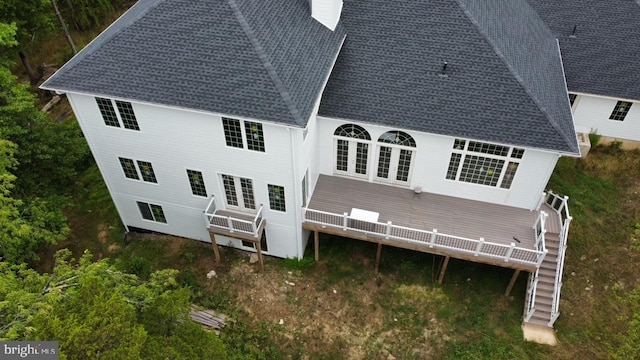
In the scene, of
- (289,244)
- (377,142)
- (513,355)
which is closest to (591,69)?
(377,142)

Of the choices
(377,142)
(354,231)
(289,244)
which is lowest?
(289,244)

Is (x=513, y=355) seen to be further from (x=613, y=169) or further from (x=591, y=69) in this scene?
(x=591, y=69)

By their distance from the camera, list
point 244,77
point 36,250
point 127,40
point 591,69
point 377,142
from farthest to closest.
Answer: point 591,69, point 36,250, point 377,142, point 127,40, point 244,77

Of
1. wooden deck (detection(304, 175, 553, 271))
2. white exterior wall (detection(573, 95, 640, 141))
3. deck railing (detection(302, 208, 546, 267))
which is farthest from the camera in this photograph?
white exterior wall (detection(573, 95, 640, 141))

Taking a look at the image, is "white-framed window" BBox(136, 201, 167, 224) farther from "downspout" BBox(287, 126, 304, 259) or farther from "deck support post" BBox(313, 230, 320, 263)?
"deck support post" BBox(313, 230, 320, 263)

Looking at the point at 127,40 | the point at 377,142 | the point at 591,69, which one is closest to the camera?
the point at 127,40

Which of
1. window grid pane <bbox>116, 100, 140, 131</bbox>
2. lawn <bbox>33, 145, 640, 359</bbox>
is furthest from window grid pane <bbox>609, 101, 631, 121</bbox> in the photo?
window grid pane <bbox>116, 100, 140, 131</bbox>

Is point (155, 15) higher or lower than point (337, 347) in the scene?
higher
